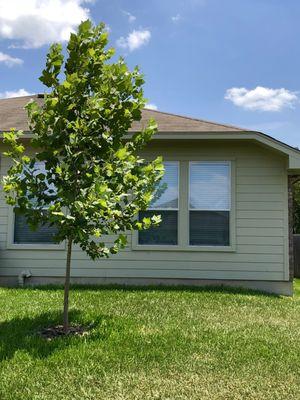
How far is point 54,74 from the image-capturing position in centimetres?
527

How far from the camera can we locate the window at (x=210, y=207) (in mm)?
9211

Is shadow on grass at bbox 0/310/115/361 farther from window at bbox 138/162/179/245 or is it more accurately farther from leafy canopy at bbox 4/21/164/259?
window at bbox 138/162/179/245

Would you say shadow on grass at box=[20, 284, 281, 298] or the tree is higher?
the tree

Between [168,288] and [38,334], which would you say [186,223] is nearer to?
[168,288]

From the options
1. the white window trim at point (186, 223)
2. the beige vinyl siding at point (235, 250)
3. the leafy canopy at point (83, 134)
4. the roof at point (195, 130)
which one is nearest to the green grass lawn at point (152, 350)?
the leafy canopy at point (83, 134)

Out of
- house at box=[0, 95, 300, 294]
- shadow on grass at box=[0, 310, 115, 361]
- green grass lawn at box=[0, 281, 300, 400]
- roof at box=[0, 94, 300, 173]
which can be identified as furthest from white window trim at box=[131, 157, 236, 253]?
shadow on grass at box=[0, 310, 115, 361]

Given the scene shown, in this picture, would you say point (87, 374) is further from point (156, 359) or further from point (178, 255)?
point (178, 255)

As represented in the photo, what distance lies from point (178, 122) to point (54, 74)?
5.00m

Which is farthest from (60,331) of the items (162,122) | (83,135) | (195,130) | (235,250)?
(162,122)

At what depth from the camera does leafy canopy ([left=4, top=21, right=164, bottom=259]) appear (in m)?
5.09

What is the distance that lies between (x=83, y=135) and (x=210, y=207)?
4604mm

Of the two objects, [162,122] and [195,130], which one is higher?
[162,122]

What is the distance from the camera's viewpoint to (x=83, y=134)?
5203mm

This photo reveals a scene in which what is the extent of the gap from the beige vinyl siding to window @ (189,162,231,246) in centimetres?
21
